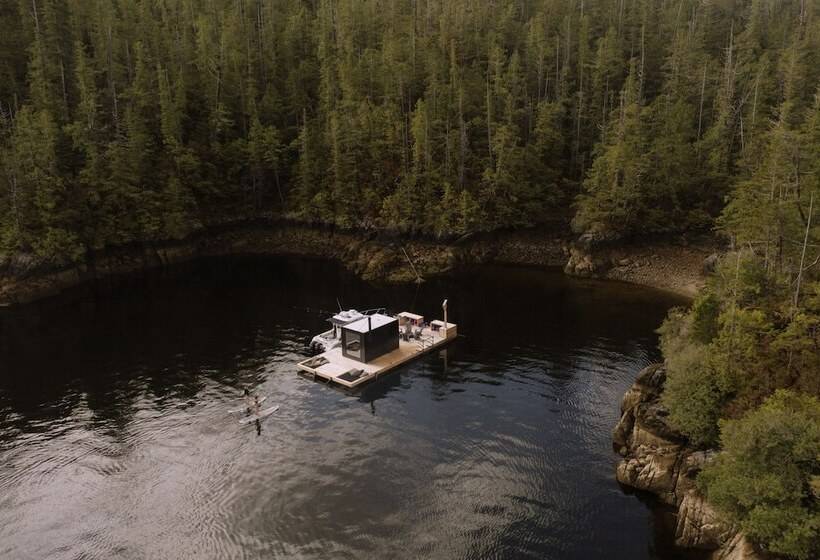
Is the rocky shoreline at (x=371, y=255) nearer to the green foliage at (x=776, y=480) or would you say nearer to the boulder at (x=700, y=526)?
the boulder at (x=700, y=526)

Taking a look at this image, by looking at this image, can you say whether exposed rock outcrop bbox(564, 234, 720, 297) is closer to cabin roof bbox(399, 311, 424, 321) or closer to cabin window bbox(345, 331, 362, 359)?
cabin roof bbox(399, 311, 424, 321)

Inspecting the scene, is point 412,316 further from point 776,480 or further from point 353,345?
point 776,480

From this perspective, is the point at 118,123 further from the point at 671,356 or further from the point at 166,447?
the point at 671,356

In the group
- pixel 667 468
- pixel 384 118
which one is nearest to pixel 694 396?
pixel 667 468

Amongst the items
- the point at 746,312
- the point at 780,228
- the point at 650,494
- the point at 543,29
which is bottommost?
the point at 650,494

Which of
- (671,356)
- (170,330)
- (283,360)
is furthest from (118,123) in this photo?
(671,356)

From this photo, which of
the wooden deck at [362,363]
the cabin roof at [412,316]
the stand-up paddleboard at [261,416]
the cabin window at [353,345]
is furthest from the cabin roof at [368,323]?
the stand-up paddleboard at [261,416]
